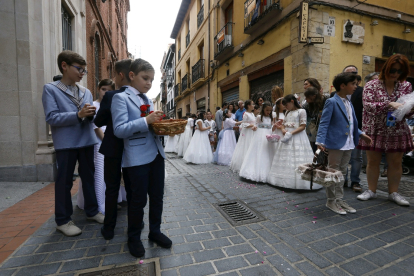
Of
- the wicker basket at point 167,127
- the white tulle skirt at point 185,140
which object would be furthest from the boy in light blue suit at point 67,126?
the white tulle skirt at point 185,140

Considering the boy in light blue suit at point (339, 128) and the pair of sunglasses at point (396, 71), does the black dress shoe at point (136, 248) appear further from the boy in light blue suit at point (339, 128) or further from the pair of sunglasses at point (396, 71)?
the pair of sunglasses at point (396, 71)

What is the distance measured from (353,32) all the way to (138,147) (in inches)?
320

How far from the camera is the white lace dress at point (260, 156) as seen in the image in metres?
4.78

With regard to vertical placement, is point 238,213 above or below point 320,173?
below

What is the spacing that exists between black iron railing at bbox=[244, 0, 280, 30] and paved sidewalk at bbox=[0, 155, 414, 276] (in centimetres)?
758

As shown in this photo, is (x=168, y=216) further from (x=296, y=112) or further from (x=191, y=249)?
(x=296, y=112)

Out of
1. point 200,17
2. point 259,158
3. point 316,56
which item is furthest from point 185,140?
point 200,17

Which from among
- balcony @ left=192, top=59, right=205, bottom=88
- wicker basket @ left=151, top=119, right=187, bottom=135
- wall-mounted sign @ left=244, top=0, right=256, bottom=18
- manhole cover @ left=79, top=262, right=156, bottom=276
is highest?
wall-mounted sign @ left=244, top=0, right=256, bottom=18

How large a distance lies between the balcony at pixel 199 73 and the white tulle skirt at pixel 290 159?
12385mm

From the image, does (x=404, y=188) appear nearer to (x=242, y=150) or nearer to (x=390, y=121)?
(x=390, y=121)

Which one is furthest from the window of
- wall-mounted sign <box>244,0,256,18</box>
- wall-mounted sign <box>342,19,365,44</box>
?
wall-mounted sign <box>342,19,365,44</box>

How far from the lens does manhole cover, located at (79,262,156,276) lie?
1.85 m

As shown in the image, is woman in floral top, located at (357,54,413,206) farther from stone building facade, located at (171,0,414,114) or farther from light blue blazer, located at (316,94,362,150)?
stone building facade, located at (171,0,414,114)

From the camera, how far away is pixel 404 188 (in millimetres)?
4223
